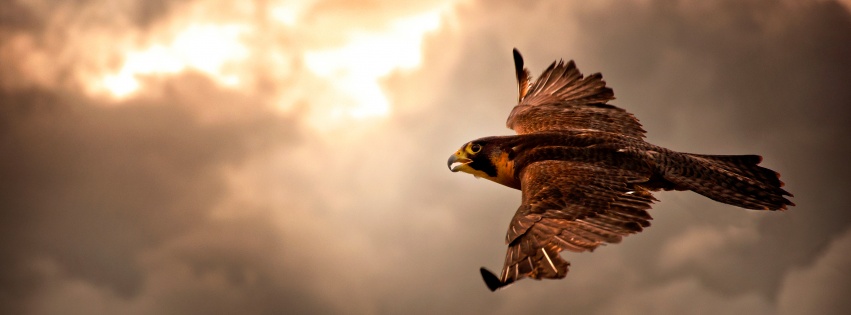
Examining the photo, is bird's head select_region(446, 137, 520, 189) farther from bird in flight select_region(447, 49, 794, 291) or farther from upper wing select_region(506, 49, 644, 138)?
upper wing select_region(506, 49, 644, 138)

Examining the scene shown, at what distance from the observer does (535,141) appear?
19.9 metres

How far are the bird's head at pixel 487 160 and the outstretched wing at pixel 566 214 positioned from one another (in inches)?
55.0

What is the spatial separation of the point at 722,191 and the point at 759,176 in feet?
4.46

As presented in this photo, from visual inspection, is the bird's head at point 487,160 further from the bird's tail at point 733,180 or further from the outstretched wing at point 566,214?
the bird's tail at point 733,180

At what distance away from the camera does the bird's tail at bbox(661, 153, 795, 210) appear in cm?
1788

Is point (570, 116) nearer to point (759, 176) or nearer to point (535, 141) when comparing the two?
point (535, 141)

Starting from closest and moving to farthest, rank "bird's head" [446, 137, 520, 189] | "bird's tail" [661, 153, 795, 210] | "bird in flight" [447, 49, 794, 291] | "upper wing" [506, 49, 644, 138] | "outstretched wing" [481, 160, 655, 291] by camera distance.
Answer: "outstretched wing" [481, 160, 655, 291]
"bird in flight" [447, 49, 794, 291]
"bird's tail" [661, 153, 795, 210]
"bird's head" [446, 137, 520, 189]
"upper wing" [506, 49, 644, 138]

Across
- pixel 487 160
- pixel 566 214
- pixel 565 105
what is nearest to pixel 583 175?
pixel 566 214

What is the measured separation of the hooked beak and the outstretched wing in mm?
2614

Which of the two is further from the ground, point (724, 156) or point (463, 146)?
point (463, 146)

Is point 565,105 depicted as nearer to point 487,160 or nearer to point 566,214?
point 487,160

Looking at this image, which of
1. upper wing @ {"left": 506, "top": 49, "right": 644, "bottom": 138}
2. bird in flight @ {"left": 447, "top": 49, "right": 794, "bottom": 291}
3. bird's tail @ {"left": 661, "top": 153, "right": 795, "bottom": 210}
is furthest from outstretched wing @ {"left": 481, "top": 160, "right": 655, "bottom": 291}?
upper wing @ {"left": 506, "top": 49, "right": 644, "bottom": 138}

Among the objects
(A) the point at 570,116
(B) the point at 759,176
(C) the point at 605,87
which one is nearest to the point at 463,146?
(A) the point at 570,116

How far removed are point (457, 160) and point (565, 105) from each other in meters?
3.97
